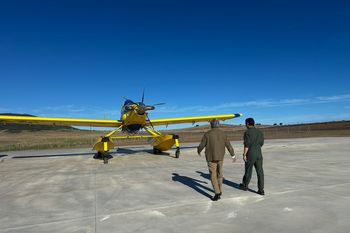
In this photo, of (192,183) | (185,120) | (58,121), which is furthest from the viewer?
(185,120)

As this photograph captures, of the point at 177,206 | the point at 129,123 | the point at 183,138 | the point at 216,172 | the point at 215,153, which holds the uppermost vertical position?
the point at 129,123

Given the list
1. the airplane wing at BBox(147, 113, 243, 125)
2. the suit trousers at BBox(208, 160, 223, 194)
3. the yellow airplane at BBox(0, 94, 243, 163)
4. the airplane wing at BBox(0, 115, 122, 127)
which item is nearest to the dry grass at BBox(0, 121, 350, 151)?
the airplane wing at BBox(0, 115, 122, 127)

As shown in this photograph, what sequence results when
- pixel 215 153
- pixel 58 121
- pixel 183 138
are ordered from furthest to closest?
pixel 183 138
pixel 58 121
pixel 215 153

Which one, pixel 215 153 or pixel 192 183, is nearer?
pixel 215 153

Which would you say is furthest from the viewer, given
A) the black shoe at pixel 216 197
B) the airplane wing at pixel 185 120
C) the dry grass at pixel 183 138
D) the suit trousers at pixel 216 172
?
the dry grass at pixel 183 138

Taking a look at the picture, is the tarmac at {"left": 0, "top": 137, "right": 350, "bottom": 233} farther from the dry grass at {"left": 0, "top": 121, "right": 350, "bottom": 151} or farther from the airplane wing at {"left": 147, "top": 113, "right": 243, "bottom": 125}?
the dry grass at {"left": 0, "top": 121, "right": 350, "bottom": 151}

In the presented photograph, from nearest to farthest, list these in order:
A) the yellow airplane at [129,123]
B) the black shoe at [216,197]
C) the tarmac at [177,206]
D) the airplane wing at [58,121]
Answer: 1. the tarmac at [177,206]
2. the black shoe at [216,197]
3. the yellow airplane at [129,123]
4. the airplane wing at [58,121]

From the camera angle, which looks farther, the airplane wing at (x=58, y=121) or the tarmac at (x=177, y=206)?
the airplane wing at (x=58, y=121)

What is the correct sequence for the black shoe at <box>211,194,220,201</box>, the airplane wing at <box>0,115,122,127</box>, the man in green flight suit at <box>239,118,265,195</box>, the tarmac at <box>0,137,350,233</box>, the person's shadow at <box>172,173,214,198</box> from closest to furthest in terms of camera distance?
the tarmac at <box>0,137,350,233</box> < the black shoe at <box>211,194,220,201</box> < the man in green flight suit at <box>239,118,265,195</box> < the person's shadow at <box>172,173,214,198</box> < the airplane wing at <box>0,115,122,127</box>

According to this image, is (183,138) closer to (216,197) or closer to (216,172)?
(216,172)

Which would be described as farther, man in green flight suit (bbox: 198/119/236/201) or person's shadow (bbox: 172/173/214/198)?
person's shadow (bbox: 172/173/214/198)

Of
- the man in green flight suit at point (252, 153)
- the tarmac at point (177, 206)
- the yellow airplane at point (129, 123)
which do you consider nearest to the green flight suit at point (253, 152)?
the man in green flight suit at point (252, 153)

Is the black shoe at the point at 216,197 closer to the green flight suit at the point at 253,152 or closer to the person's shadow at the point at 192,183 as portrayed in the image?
the person's shadow at the point at 192,183

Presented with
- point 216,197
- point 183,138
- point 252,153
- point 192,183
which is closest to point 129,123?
point 192,183
